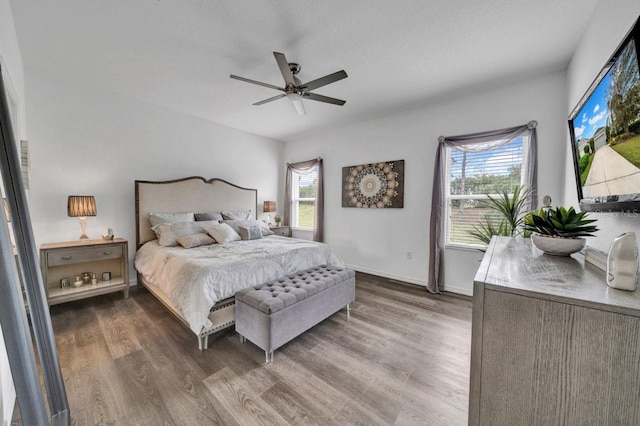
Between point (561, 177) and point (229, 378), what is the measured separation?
3.79m

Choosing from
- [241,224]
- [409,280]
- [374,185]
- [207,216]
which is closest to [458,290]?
[409,280]

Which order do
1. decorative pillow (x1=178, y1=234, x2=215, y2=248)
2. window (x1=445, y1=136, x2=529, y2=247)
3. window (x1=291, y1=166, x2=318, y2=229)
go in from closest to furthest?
window (x1=445, y1=136, x2=529, y2=247) → decorative pillow (x1=178, y1=234, x2=215, y2=248) → window (x1=291, y1=166, x2=318, y2=229)

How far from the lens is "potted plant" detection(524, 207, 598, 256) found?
1.15m

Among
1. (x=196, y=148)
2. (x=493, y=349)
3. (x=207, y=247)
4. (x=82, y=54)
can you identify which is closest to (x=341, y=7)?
(x=493, y=349)

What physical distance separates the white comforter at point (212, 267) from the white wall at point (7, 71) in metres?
Answer: 0.92

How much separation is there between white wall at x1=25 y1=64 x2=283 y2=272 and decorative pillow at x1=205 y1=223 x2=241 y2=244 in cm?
119

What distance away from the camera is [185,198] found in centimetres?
380

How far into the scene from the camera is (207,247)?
301 centimetres

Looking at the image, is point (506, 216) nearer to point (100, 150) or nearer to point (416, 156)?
point (416, 156)

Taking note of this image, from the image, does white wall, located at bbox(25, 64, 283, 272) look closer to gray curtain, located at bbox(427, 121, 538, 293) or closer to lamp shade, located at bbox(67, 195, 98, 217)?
lamp shade, located at bbox(67, 195, 98, 217)

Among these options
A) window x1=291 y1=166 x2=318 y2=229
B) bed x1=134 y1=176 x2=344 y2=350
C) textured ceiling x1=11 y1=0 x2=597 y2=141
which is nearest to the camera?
textured ceiling x1=11 y1=0 x2=597 y2=141

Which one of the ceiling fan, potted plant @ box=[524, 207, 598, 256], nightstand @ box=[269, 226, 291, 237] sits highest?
the ceiling fan

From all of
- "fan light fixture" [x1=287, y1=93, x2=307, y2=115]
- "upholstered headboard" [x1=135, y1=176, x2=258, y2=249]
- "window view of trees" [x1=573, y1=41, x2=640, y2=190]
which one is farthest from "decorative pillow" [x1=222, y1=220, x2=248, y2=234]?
"window view of trees" [x1=573, y1=41, x2=640, y2=190]

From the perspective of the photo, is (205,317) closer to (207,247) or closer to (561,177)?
(207,247)
